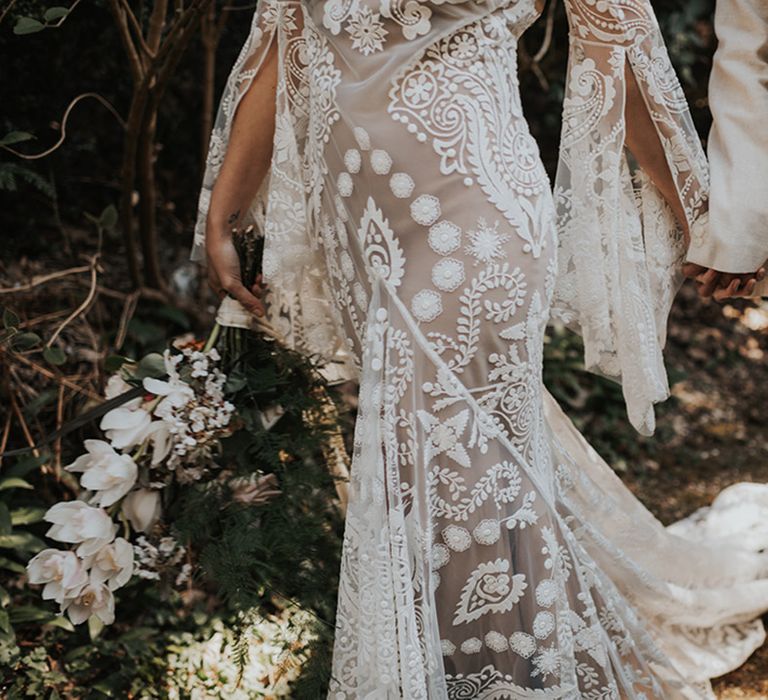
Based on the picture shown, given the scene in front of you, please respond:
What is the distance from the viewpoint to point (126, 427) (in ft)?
6.52

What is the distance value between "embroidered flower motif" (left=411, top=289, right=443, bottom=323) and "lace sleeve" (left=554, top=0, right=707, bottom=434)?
0.47 m

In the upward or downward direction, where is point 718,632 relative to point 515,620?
downward

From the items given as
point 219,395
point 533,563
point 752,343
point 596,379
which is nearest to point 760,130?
point 533,563

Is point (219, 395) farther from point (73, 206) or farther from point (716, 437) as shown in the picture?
point (716, 437)

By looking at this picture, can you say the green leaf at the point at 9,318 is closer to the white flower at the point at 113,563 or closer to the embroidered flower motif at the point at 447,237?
the white flower at the point at 113,563

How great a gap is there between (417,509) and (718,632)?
1.25 meters

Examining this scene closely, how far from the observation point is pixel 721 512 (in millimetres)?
2840

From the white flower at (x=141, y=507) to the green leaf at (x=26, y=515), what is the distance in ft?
1.65

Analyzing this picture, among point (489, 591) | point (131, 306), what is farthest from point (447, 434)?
point (131, 306)

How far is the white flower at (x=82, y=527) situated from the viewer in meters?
1.94

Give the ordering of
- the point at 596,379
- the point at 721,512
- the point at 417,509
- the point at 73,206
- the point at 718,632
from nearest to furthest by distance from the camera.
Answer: the point at 417,509 < the point at 718,632 < the point at 721,512 < the point at 73,206 < the point at 596,379

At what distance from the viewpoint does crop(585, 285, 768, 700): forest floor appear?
3703mm

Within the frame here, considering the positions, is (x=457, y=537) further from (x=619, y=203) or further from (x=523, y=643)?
(x=619, y=203)

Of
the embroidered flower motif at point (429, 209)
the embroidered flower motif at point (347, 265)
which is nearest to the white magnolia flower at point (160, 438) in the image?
the embroidered flower motif at point (347, 265)
